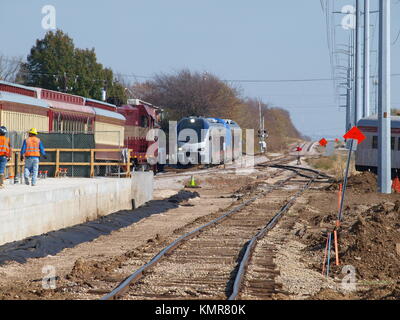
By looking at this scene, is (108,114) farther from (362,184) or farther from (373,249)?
(373,249)

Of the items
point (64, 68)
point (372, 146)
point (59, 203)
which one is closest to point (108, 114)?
point (372, 146)

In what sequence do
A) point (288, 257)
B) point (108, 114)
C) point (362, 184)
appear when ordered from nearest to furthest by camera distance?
point (288, 257) < point (362, 184) < point (108, 114)

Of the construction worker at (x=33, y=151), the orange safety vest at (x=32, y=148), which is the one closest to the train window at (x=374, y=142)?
the construction worker at (x=33, y=151)

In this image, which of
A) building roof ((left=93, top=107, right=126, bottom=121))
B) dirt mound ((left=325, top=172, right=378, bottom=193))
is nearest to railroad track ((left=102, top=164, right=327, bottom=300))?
dirt mound ((left=325, top=172, right=378, bottom=193))

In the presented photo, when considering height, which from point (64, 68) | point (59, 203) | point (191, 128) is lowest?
point (59, 203)

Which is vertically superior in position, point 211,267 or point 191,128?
point 191,128

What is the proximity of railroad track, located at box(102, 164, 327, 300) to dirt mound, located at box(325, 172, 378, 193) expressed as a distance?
1299 centimetres

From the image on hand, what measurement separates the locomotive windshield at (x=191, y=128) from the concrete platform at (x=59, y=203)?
2338cm

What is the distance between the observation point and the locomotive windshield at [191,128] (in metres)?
50.7

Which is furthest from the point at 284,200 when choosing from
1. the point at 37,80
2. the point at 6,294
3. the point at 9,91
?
the point at 37,80

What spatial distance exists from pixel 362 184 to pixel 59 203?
19.9 metres

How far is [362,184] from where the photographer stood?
1395 inches

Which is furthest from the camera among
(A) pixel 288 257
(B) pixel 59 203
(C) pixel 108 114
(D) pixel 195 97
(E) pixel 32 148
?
(D) pixel 195 97

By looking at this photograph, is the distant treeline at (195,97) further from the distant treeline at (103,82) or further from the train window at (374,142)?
the train window at (374,142)
